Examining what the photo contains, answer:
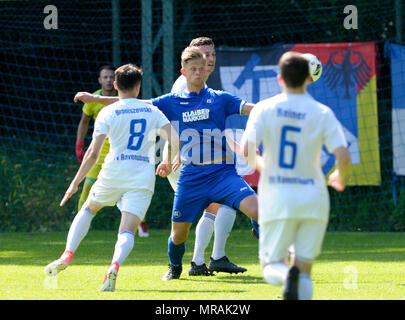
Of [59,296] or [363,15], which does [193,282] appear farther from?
[363,15]

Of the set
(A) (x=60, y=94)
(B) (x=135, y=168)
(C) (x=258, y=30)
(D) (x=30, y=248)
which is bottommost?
(D) (x=30, y=248)

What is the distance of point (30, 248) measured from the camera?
32.2 feet

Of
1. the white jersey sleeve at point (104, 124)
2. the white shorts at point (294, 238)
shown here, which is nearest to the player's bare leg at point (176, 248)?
the white jersey sleeve at point (104, 124)

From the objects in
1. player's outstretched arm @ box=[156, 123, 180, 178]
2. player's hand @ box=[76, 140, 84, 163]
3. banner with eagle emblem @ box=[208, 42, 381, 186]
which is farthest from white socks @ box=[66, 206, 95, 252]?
banner with eagle emblem @ box=[208, 42, 381, 186]

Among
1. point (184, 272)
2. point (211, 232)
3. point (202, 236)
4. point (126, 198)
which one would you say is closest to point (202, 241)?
point (202, 236)

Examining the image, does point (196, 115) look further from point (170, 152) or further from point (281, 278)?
point (281, 278)

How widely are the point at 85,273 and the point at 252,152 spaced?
10.1 feet

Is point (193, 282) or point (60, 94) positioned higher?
point (60, 94)

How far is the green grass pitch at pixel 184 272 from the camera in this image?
5602 mm

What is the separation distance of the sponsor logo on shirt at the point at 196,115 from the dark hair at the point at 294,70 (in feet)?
6.53

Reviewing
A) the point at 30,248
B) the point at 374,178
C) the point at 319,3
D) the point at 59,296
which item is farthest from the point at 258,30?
the point at 59,296

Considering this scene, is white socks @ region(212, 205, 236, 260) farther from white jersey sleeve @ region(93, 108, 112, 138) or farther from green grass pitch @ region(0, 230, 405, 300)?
white jersey sleeve @ region(93, 108, 112, 138)

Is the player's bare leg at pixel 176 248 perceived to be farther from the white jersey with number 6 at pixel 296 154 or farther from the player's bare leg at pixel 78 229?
the white jersey with number 6 at pixel 296 154

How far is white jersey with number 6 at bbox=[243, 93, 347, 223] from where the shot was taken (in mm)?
4363
